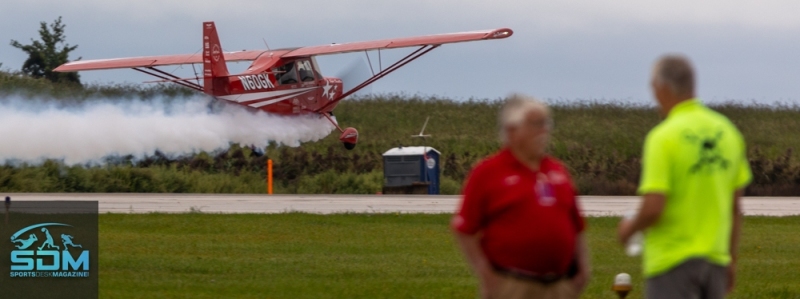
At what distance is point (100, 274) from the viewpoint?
11.6 metres

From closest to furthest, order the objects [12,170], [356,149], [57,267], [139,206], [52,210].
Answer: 1. [57,267]
2. [52,210]
3. [139,206]
4. [12,170]
5. [356,149]

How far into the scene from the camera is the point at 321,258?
547 inches

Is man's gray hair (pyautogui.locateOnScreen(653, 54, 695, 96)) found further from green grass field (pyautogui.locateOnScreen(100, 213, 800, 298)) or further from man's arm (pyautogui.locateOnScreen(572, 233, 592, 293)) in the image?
green grass field (pyautogui.locateOnScreen(100, 213, 800, 298))

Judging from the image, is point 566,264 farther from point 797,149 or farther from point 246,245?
point 797,149

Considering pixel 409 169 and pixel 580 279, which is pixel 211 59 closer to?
pixel 409 169

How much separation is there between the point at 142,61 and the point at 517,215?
1117 inches

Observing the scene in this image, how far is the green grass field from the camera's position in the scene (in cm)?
1080

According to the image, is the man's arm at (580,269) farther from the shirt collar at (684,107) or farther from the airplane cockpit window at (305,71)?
the airplane cockpit window at (305,71)

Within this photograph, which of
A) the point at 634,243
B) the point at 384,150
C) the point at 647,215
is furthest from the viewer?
the point at 384,150

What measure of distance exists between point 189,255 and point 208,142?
1284 centimetres

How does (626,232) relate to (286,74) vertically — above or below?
below

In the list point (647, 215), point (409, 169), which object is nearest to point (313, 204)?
point (409, 169)

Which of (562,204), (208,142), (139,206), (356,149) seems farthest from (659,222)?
(356,149)

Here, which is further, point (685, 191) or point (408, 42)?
point (408, 42)
